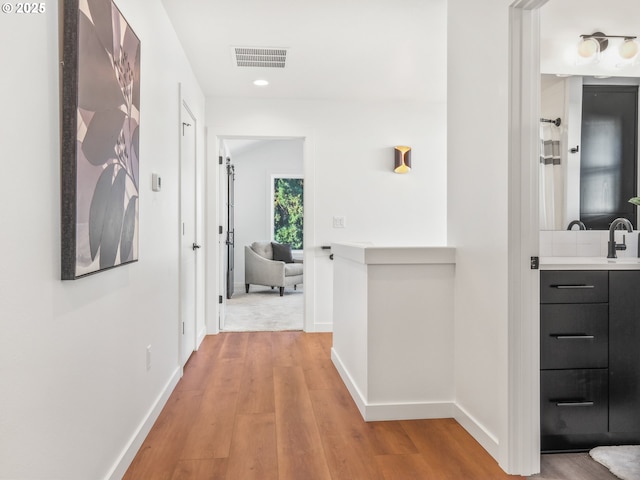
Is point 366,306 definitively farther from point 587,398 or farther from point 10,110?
point 10,110

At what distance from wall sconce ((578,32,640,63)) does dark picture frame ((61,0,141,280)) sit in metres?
2.53

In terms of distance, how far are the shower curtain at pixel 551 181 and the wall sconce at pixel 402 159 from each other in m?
1.99

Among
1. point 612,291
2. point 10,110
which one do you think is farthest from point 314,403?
point 10,110

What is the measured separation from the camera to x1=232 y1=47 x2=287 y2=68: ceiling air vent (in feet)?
11.4

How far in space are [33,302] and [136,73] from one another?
1260 mm

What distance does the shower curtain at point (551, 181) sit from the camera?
2.84 metres

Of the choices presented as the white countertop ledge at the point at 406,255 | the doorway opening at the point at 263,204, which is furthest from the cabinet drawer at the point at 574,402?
the doorway opening at the point at 263,204

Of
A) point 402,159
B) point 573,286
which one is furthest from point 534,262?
point 402,159

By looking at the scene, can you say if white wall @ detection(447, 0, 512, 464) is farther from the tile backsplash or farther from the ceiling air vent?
the ceiling air vent

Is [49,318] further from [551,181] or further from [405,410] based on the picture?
[551,181]

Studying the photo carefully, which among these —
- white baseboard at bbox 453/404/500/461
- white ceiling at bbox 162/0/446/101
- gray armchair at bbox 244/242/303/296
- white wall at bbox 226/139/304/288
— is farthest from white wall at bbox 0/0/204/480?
white wall at bbox 226/139/304/288

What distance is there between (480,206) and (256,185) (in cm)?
642

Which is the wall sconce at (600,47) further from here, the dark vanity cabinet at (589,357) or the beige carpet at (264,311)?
the beige carpet at (264,311)

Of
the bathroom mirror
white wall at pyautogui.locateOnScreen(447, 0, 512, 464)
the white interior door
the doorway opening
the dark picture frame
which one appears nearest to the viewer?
the dark picture frame
